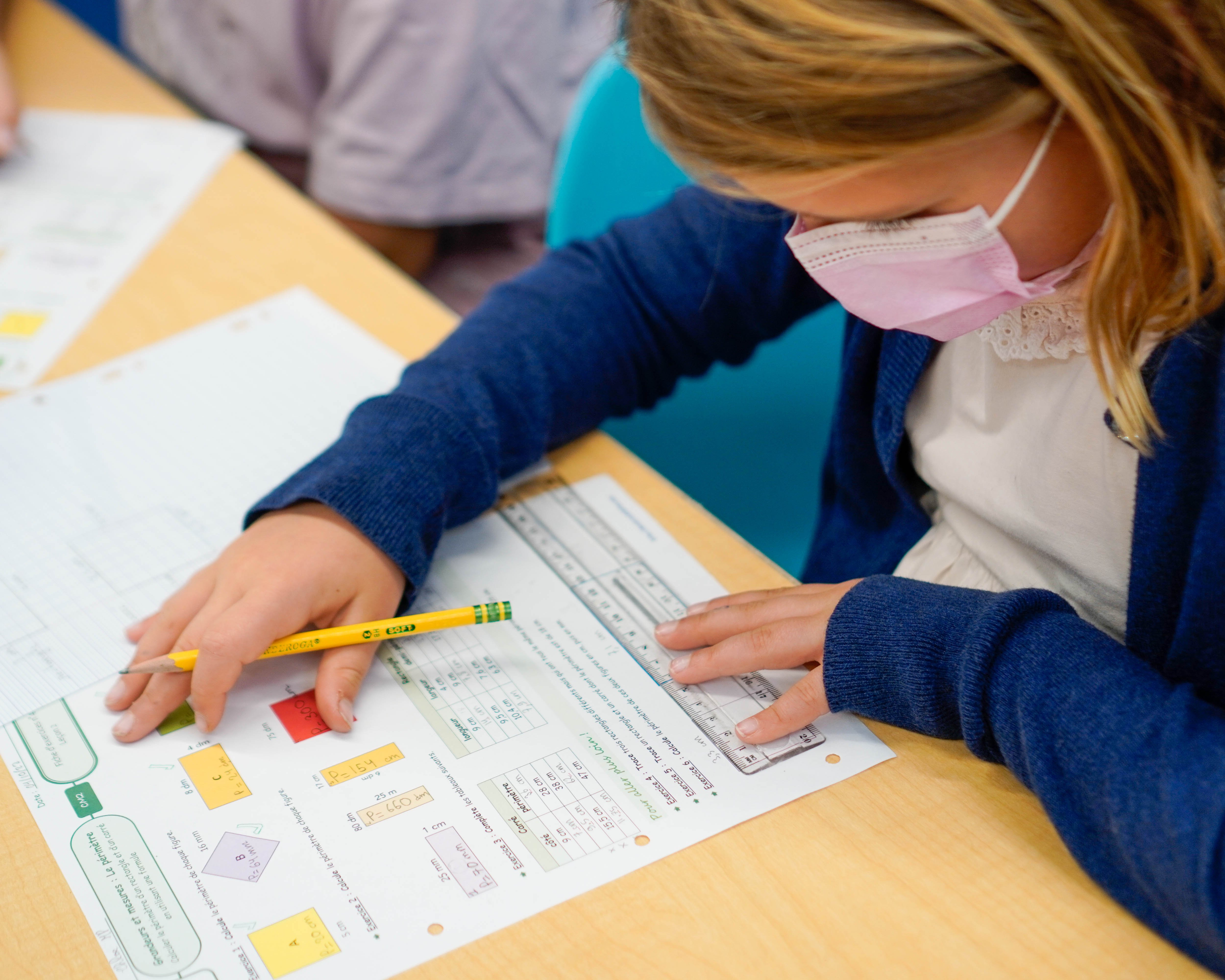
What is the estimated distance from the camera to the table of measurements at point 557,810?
56 cm

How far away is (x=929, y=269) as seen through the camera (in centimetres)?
59

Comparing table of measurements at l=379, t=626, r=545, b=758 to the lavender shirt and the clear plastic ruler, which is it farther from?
the lavender shirt

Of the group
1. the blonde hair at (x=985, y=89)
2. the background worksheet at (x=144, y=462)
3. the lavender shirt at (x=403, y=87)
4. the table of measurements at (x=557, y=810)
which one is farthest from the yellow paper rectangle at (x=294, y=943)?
the lavender shirt at (x=403, y=87)

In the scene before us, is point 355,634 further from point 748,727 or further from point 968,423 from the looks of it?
point 968,423

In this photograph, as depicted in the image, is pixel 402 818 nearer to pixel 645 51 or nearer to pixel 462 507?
pixel 462 507

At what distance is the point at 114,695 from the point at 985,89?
0.56 metres

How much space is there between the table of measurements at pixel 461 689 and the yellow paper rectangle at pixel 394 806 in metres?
0.03

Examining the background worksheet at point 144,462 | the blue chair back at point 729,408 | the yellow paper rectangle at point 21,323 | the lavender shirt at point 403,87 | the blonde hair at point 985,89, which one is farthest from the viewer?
the lavender shirt at point 403,87

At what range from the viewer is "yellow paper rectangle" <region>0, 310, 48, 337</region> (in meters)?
0.96

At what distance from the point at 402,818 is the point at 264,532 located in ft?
0.76

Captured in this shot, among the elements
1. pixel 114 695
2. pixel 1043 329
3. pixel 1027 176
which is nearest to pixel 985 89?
pixel 1027 176

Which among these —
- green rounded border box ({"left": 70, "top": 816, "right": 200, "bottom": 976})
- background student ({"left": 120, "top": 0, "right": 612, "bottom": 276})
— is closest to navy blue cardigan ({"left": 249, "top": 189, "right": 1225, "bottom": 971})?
green rounded border box ({"left": 70, "top": 816, "right": 200, "bottom": 976})

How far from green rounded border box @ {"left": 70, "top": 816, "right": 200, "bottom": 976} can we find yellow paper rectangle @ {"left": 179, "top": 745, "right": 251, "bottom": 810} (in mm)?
37

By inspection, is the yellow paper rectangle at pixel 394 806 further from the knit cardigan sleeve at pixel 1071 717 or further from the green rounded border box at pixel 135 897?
the knit cardigan sleeve at pixel 1071 717
